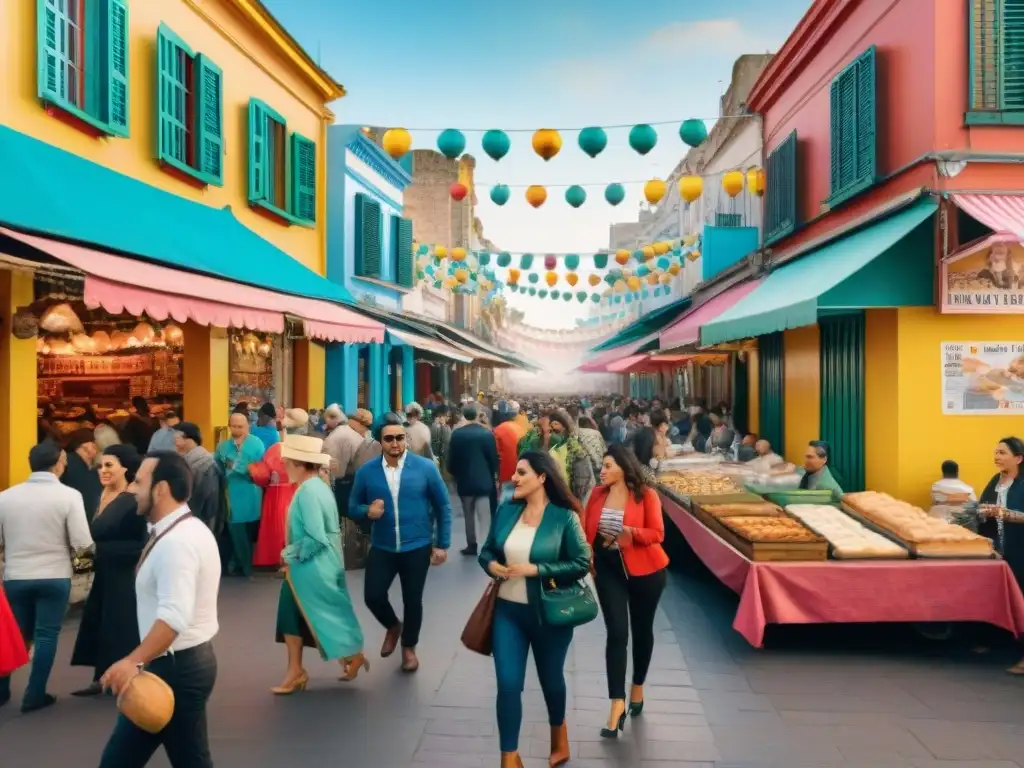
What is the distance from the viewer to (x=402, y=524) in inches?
247

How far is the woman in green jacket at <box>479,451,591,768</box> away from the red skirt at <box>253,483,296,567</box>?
4933mm

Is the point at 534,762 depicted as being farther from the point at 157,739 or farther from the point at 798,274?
the point at 798,274

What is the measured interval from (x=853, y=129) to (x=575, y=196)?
203 inches

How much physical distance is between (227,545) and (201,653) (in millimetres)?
6451

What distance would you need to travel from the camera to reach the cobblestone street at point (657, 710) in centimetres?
486

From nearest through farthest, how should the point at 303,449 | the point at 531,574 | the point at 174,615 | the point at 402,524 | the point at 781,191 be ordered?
the point at 174,615
the point at 531,574
the point at 303,449
the point at 402,524
the point at 781,191

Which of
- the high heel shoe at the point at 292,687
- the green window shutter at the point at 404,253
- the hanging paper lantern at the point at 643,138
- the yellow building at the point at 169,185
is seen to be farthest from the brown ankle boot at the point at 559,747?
Result: the green window shutter at the point at 404,253

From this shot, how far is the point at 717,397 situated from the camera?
23656 millimetres

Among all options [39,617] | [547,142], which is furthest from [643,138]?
[39,617]

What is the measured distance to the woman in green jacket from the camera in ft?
14.6

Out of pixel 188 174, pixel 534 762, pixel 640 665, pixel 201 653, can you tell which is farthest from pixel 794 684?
pixel 188 174

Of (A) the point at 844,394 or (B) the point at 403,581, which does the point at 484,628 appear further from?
(A) the point at 844,394

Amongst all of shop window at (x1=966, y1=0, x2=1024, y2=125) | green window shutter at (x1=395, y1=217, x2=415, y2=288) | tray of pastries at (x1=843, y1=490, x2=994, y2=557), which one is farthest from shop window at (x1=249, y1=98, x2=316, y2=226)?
tray of pastries at (x1=843, y1=490, x2=994, y2=557)

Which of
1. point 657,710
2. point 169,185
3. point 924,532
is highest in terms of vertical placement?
point 169,185
